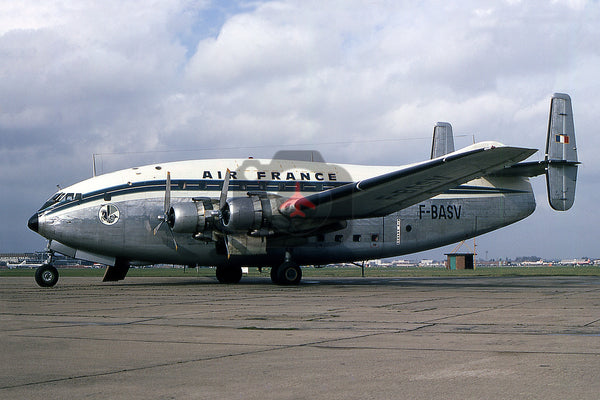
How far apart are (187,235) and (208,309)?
1035 centimetres

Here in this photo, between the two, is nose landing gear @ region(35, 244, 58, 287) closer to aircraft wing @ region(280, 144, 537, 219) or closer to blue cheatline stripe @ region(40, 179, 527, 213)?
blue cheatline stripe @ region(40, 179, 527, 213)

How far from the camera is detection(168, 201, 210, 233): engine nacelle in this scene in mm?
21812

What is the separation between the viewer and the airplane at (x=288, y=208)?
2158 centimetres

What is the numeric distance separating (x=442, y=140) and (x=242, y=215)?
1416 cm

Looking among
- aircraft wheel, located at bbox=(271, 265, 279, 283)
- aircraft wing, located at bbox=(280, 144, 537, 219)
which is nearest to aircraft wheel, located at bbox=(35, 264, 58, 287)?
aircraft wheel, located at bbox=(271, 265, 279, 283)

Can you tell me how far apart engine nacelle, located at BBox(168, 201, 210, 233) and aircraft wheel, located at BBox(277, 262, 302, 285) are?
3318mm

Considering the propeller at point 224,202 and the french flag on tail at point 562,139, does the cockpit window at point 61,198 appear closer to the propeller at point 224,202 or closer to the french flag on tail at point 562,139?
the propeller at point 224,202

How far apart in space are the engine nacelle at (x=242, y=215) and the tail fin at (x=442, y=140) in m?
12.9

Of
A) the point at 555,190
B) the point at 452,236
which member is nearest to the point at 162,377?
the point at 452,236

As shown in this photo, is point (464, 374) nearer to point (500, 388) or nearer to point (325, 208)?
point (500, 388)

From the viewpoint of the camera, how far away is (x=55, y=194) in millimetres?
23984

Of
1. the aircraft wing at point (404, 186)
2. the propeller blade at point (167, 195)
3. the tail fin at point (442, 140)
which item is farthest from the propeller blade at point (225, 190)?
the tail fin at point (442, 140)

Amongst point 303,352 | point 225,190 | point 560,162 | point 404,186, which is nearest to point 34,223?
point 225,190

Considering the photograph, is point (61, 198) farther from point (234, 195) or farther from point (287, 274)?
point (287, 274)
